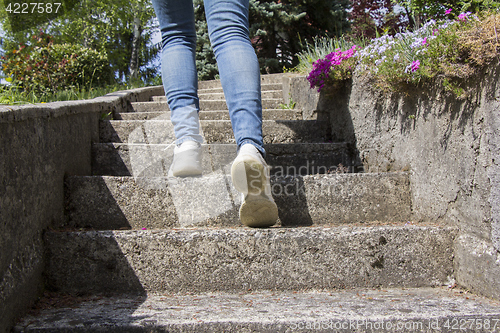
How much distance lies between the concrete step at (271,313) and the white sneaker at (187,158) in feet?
1.62

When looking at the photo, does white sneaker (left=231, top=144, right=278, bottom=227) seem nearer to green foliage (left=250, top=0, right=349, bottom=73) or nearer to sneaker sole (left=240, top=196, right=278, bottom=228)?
sneaker sole (left=240, top=196, right=278, bottom=228)

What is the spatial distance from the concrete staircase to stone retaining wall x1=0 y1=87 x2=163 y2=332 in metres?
0.06

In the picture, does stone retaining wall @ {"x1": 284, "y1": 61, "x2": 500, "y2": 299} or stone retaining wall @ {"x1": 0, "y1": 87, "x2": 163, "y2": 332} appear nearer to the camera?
stone retaining wall @ {"x1": 0, "y1": 87, "x2": 163, "y2": 332}

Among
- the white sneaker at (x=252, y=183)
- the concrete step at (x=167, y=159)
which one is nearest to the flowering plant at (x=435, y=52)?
the concrete step at (x=167, y=159)

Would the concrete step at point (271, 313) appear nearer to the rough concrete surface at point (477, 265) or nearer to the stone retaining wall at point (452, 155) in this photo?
the rough concrete surface at point (477, 265)

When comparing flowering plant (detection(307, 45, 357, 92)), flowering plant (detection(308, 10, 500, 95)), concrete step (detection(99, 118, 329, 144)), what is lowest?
concrete step (detection(99, 118, 329, 144))

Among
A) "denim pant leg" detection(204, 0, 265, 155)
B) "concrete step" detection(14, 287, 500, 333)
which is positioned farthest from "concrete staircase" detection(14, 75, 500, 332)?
"denim pant leg" detection(204, 0, 265, 155)

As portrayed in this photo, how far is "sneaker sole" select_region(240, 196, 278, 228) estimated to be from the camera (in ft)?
4.38

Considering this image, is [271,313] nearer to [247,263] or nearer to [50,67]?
[247,263]

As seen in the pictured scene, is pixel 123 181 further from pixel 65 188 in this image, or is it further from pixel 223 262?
pixel 223 262

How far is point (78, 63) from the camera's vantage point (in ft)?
17.7

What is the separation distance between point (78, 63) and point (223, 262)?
4.94 m

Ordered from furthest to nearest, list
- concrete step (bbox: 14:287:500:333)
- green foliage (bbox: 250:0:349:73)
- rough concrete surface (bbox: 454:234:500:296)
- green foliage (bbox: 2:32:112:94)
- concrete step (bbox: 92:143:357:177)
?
1. green foliage (bbox: 250:0:349:73)
2. green foliage (bbox: 2:32:112:94)
3. concrete step (bbox: 92:143:357:177)
4. rough concrete surface (bbox: 454:234:500:296)
5. concrete step (bbox: 14:287:500:333)

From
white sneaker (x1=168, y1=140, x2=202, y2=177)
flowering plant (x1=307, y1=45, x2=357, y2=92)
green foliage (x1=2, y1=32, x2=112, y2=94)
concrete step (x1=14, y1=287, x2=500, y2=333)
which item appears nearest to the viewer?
concrete step (x1=14, y1=287, x2=500, y2=333)
